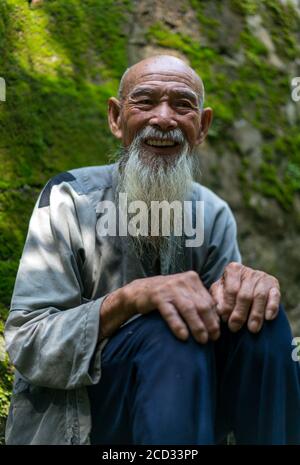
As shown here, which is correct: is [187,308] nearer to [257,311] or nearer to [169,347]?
[169,347]

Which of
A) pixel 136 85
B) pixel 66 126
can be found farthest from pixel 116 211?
pixel 66 126

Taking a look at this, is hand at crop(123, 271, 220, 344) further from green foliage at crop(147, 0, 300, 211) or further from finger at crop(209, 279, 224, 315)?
green foliage at crop(147, 0, 300, 211)

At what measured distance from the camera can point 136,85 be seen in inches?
128

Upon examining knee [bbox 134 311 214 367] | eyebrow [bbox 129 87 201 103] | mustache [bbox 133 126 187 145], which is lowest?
knee [bbox 134 311 214 367]

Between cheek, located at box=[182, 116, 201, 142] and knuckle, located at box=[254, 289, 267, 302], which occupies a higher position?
cheek, located at box=[182, 116, 201, 142]

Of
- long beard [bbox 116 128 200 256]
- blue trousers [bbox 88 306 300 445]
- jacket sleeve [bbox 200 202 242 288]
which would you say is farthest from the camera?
jacket sleeve [bbox 200 202 242 288]

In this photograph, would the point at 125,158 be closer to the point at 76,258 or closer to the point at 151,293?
the point at 76,258

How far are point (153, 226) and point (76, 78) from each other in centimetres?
158

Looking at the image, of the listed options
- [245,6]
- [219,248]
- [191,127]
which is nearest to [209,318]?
[219,248]

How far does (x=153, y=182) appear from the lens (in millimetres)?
3074

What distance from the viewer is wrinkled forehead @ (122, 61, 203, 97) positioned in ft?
10.5

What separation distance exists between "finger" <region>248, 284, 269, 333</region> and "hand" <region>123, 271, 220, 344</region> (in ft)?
0.40

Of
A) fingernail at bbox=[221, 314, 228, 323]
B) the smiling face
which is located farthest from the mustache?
fingernail at bbox=[221, 314, 228, 323]

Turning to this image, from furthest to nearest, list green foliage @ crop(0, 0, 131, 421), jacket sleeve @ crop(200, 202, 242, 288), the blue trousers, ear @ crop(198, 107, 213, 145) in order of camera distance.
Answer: green foliage @ crop(0, 0, 131, 421), ear @ crop(198, 107, 213, 145), jacket sleeve @ crop(200, 202, 242, 288), the blue trousers
